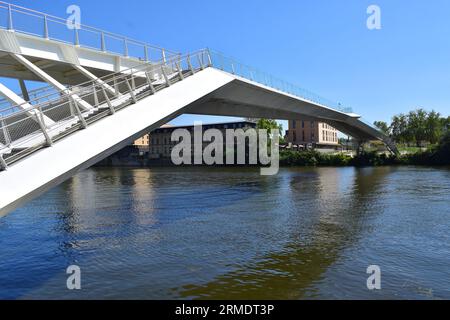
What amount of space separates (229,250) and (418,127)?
345 ft

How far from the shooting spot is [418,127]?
10494 cm

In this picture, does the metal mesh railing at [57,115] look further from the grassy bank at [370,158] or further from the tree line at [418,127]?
the tree line at [418,127]

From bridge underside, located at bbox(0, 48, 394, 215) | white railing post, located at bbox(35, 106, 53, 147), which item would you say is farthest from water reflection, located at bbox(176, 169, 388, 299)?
white railing post, located at bbox(35, 106, 53, 147)

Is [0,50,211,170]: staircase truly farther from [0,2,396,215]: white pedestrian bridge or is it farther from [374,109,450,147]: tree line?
[374,109,450,147]: tree line

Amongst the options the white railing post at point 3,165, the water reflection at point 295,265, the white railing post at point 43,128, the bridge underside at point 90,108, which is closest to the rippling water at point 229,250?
the water reflection at point 295,265

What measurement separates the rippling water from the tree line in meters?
88.7

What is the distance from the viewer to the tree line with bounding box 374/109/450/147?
339ft

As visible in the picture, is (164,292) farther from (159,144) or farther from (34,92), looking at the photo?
(159,144)

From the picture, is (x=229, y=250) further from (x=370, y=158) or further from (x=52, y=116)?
(x=370, y=158)

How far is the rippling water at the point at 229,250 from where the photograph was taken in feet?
32.9

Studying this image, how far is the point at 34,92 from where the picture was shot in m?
16.2

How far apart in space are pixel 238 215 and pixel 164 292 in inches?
432

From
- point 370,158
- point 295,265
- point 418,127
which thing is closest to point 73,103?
point 295,265
